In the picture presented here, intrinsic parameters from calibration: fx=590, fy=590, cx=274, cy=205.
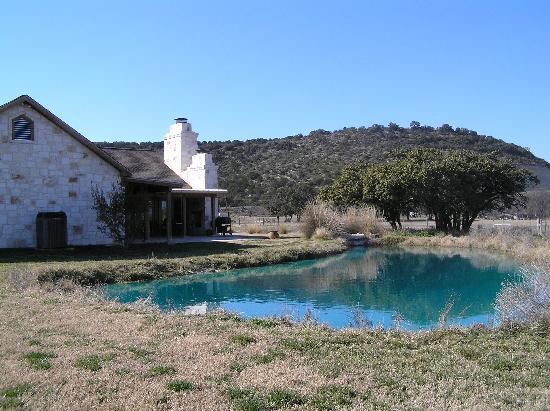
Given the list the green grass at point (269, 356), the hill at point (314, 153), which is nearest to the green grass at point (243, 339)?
the green grass at point (269, 356)

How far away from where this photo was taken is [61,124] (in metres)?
20.6

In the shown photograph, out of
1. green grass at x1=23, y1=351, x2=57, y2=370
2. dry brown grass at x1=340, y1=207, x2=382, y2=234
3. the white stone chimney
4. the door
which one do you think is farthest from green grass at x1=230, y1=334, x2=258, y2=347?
dry brown grass at x1=340, y1=207, x2=382, y2=234

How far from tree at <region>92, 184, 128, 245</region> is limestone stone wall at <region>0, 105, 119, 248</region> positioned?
0.25 metres

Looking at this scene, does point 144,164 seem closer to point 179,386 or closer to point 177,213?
point 177,213

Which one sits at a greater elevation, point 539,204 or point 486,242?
point 539,204

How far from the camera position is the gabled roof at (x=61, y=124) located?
19750 millimetres

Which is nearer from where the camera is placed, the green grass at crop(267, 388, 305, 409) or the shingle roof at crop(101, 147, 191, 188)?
the green grass at crop(267, 388, 305, 409)

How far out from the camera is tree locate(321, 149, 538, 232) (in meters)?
31.4

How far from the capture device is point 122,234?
71.2 ft

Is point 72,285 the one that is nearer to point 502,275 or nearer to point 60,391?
point 60,391

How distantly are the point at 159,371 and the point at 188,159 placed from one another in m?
27.0

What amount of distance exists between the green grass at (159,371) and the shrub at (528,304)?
5.25 metres

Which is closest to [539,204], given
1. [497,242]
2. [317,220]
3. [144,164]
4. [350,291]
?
[497,242]

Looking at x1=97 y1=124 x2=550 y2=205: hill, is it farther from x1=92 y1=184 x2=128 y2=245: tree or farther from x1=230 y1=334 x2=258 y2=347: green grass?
x1=230 y1=334 x2=258 y2=347: green grass
